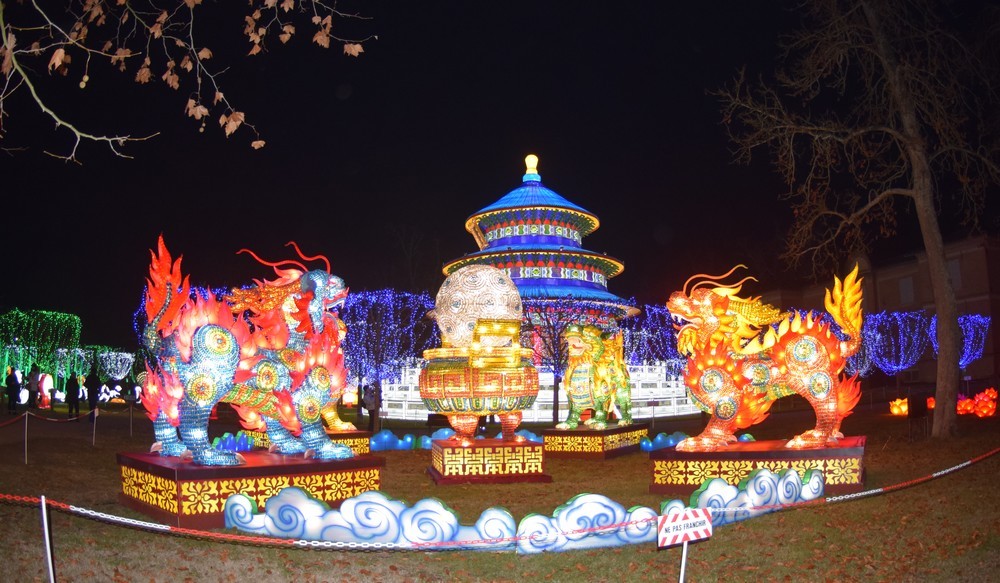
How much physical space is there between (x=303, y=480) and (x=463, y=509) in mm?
2179

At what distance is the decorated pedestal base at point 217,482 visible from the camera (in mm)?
8336

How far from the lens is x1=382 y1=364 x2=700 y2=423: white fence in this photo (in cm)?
3131

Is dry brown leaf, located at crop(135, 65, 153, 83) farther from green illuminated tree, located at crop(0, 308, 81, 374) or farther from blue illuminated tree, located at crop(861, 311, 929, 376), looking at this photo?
green illuminated tree, located at crop(0, 308, 81, 374)

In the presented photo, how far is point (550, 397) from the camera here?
31406mm

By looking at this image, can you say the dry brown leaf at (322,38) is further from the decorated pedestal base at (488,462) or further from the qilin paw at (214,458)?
the decorated pedestal base at (488,462)

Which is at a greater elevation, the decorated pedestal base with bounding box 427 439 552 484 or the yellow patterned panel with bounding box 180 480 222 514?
the yellow patterned panel with bounding box 180 480 222 514

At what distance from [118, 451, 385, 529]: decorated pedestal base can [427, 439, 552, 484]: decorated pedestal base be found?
2770mm

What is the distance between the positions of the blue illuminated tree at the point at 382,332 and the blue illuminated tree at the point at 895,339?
789 inches

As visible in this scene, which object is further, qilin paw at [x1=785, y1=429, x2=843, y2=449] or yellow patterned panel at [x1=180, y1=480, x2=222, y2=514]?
qilin paw at [x1=785, y1=429, x2=843, y2=449]

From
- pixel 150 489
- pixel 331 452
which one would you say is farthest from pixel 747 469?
pixel 150 489

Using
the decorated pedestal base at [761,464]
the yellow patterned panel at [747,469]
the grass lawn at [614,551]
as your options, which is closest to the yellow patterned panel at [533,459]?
the grass lawn at [614,551]

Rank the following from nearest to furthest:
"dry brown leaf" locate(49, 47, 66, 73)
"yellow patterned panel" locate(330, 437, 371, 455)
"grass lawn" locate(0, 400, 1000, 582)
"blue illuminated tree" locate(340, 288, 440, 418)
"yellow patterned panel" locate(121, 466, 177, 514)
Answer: "dry brown leaf" locate(49, 47, 66, 73)
"grass lawn" locate(0, 400, 1000, 582)
"yellow patterned panel" locate(121, 466, 177, 514)
"yellow patterned panel" locate(330, 437, 371, 455)
"blue illuminated tree" locate(340, 288, 440, 418)

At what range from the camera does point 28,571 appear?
21.6ft

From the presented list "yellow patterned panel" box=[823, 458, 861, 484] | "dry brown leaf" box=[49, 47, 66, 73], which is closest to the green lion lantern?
"yellow patterned panel" box=[823, 458, 861, 484]
